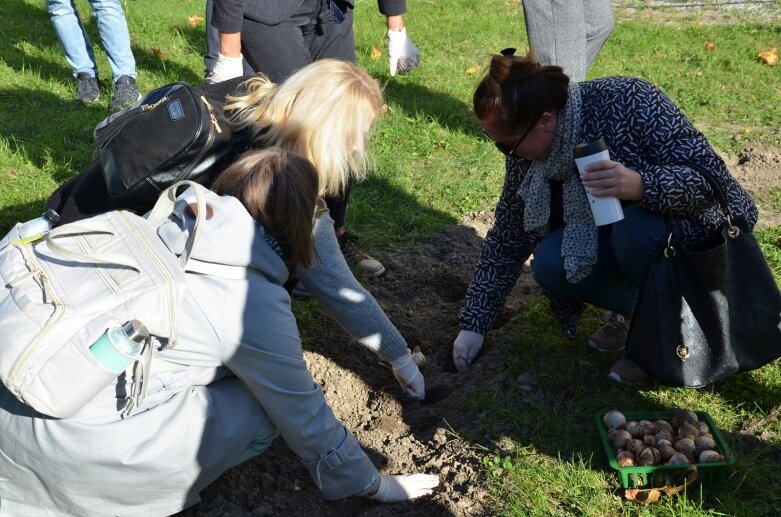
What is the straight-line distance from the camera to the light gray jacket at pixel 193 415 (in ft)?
6.78

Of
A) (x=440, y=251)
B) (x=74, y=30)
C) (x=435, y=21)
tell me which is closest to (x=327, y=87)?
(x=440, y=251)

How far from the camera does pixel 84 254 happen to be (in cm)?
202

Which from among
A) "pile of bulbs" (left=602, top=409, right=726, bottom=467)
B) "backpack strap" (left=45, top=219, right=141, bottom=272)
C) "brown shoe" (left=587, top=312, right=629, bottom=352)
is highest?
"backpack strap" (left=45, top=219, right=141, bottom=272)

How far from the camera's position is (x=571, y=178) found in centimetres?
281

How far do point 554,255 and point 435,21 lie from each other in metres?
5.71

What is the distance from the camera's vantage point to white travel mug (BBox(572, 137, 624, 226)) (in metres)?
2.57

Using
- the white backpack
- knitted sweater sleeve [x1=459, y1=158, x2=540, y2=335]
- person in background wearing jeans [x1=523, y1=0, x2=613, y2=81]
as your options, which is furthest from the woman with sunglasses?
person in background wearing jeans [x1=523, y1=0, x2=613, y2=81]

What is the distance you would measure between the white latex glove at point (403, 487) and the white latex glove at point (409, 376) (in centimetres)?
47

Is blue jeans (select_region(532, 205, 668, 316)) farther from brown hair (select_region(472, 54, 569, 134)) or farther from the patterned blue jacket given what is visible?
brown hair (select_region(472, 54, 569, 134))

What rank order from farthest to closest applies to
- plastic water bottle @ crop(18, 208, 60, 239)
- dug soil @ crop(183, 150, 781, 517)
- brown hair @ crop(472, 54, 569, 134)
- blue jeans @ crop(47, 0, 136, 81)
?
blue jeans @ crop(47, 0, 136, 81) → brown hair @ crop(472, 54, 569, 134) → dug soil @ crop(183, 150, 781, 517) → plastic water bottle @ crop(18, 208, 60, 239)

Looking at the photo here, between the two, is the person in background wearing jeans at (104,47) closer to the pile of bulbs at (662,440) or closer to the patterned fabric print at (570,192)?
the patterned fabric print at (570,192)

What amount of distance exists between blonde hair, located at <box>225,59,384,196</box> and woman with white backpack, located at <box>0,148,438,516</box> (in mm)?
475

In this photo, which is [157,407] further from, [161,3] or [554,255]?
[161,3]

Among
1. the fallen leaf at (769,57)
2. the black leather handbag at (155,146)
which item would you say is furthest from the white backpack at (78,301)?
the fallen leaf at (769,57)
